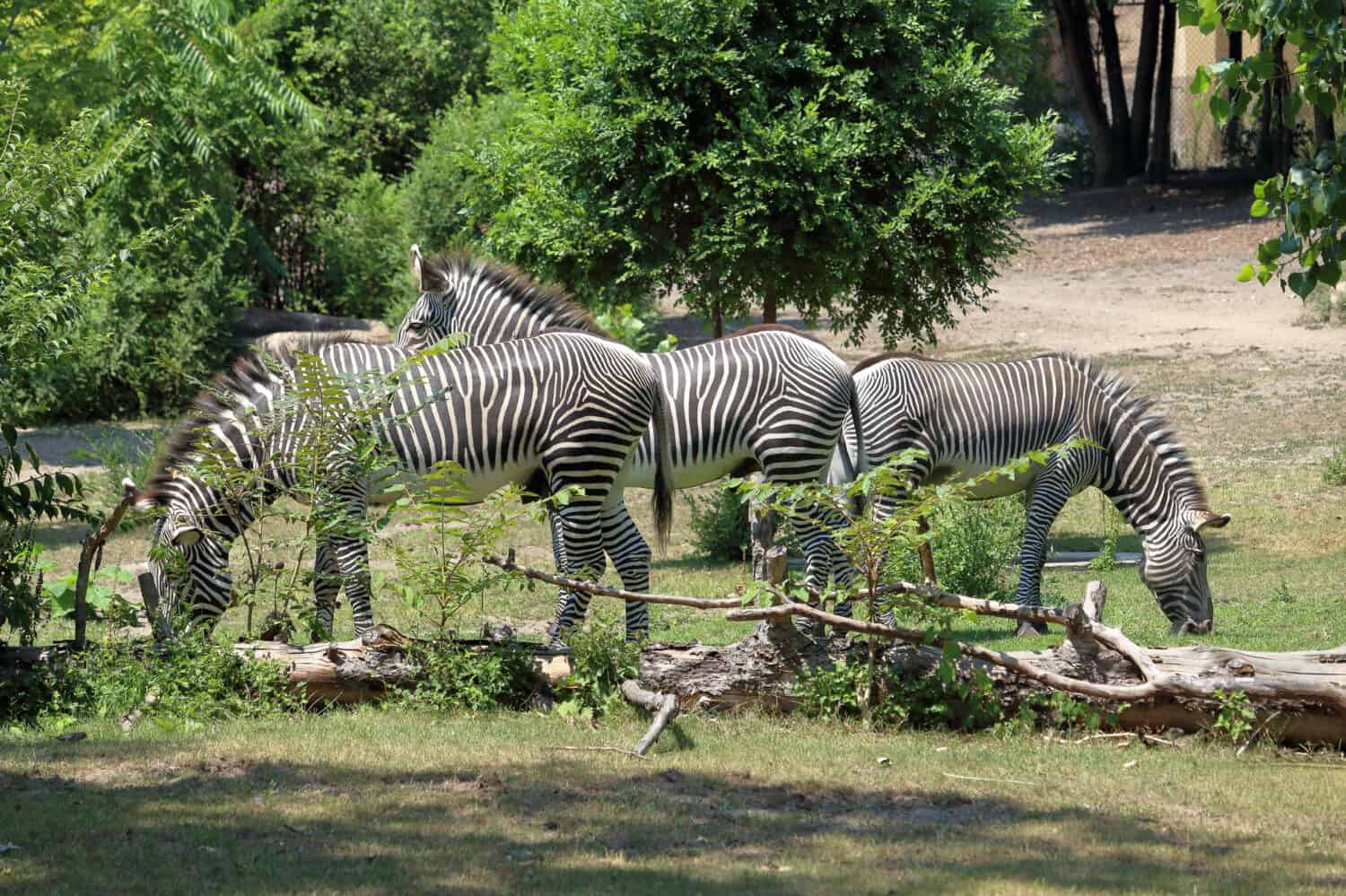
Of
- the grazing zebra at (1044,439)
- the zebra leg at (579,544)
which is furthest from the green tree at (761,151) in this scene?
the zebra leg at (579,544)

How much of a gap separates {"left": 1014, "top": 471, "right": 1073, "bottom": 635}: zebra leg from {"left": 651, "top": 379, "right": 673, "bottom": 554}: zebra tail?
123 inches

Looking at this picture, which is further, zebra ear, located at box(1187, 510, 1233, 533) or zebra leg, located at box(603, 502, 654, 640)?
zebra ear, located at box(1187, 510, 1233, 533)

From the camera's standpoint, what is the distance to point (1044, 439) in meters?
11.3

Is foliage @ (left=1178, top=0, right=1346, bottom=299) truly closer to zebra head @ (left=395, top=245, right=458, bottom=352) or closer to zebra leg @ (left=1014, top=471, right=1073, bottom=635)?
zebra leg @ (left=1014, top=471, right=1073, bottom=635)

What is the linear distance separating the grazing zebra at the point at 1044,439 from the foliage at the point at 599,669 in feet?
13.1

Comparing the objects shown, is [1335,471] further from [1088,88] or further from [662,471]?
[1088,88]

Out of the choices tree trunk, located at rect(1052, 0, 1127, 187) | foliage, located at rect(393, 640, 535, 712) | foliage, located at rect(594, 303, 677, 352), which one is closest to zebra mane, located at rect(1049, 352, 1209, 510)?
foliage, located at rect(594, 303, 677, 352)

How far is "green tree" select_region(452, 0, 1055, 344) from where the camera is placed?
1404 cm

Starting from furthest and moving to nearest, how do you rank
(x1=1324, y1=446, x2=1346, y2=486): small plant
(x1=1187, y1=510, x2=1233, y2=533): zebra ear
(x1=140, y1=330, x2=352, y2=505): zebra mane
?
1. (x1=1324, y1=446, x2=1346, y2=486): small plant
2. (x1=1187, y1=510, x2=1233, y2=533): zebra ear
3. (x1=140, y1=330, x2=352, y2=505): zebra mane

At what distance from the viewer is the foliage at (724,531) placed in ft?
45.1

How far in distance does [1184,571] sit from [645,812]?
20.2 feet

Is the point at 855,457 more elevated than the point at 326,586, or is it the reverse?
the point at 855,457

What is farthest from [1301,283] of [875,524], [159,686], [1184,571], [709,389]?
[159,686]

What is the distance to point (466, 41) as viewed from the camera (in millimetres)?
30969
